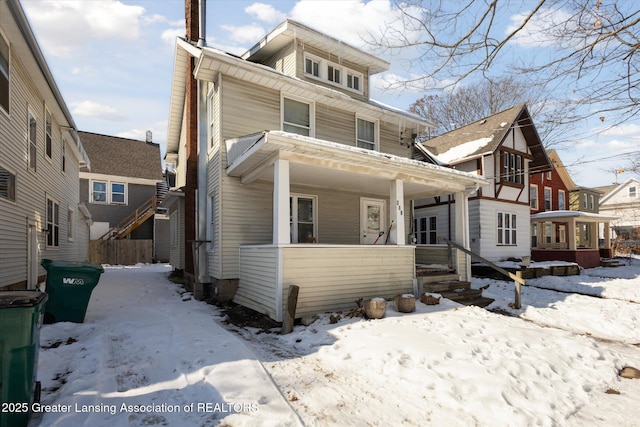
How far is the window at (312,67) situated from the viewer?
11.9 m

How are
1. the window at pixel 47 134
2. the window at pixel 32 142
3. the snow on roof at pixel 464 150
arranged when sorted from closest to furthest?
the window at pixel 32 142 < the window at pixel 47 134 < the snow on roof at pixel 464 150

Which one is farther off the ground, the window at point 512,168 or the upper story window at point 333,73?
the upper story window at point 333,73

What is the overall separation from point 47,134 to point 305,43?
8729mm

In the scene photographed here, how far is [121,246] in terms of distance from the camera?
21.9 meters

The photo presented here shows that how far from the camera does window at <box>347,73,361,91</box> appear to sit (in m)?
12.9

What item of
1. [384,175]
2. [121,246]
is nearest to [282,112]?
[384,175]

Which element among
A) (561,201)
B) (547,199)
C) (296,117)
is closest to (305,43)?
(296,117)

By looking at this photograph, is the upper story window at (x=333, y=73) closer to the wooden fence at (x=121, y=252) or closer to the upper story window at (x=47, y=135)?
the upper story window at (x=47, y=135)

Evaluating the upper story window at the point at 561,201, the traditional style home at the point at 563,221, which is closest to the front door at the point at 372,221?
the traditional style home at the point at 563,221

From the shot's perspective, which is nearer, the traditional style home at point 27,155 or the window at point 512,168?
the traditional style home at point 27,155

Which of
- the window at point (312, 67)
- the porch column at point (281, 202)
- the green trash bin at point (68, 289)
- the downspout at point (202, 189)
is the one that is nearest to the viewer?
the green trash bin at point (68, 289)

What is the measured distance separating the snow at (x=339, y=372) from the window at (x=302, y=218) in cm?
361

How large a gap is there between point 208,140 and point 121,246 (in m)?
15.0

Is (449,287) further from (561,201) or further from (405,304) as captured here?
(561,201)
